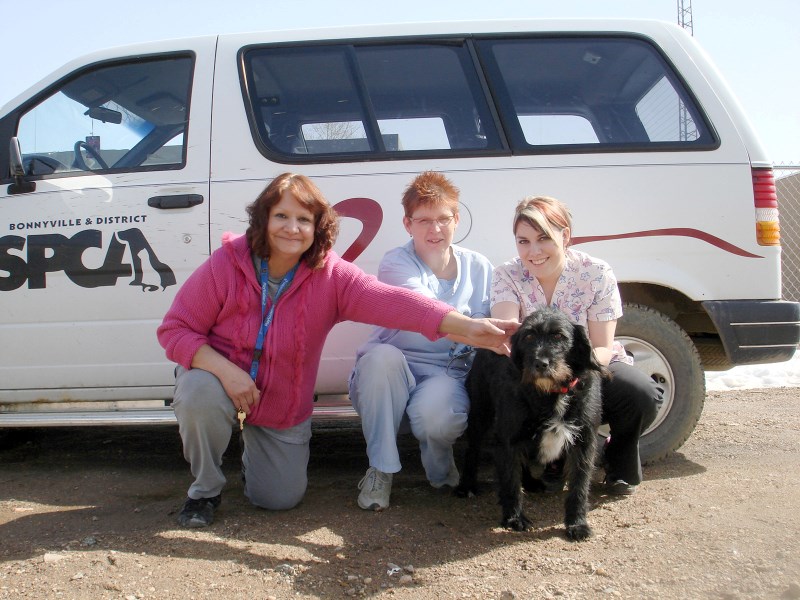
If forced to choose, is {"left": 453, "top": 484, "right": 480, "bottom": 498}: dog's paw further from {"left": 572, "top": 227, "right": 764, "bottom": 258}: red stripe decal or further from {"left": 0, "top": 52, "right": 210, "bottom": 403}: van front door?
{"left": 0, "top": 52, "right": 210, "bottom": 403}: van front door

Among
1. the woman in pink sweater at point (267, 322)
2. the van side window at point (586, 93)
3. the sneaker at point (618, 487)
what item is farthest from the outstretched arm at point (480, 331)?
the van side window at point (586, 93)

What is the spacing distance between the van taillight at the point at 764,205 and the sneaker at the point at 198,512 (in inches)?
117

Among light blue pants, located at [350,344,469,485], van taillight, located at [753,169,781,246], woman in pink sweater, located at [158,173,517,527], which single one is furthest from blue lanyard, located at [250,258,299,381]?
van taillight, located at [753,169,781,246]

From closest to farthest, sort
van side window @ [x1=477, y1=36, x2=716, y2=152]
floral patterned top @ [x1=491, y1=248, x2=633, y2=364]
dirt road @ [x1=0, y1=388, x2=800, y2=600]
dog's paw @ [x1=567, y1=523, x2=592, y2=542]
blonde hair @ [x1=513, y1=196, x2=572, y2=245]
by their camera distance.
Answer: dirt road @ [x1=0, y1=388, x2=800, y2=600] → dog's paw @ [x1=567, y1=523, x2=592, y2=542] → blonde hair @ [x1=513, y1=196, x2=572, y2=245] → floral patterned top @ [x1=491, y1=248, x2=633, y2=364] → van side window @ [x1=477, y1=36, x2=716, y2=152]

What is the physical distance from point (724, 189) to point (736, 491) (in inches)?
59.5

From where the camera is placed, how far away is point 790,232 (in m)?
8.95

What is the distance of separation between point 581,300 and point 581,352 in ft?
1.52

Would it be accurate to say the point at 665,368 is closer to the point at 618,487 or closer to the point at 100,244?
the point at 618,487

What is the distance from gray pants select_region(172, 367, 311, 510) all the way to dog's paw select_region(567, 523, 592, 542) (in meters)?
1.18

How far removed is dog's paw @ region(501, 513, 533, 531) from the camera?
2.84 m

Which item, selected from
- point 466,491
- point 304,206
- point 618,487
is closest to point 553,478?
point 618,487

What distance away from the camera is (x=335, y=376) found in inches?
148

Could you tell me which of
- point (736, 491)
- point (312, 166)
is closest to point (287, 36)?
point (312, 166)

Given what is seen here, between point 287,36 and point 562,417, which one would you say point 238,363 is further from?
point 287,36
